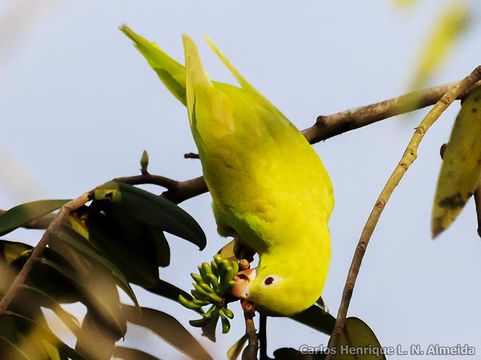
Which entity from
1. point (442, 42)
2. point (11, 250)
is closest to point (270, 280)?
point (11, 250)

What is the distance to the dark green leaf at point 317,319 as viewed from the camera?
2.10 m

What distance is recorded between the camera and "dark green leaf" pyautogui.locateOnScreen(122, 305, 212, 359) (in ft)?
5.92

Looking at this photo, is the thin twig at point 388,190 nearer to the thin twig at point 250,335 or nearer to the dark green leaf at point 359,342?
the thin twig at point 250,335

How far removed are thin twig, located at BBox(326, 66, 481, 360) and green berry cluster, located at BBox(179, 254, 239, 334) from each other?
24.5 inches

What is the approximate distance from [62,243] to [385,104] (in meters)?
1.41

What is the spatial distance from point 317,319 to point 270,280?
0.95 ft

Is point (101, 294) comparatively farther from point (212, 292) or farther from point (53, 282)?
point (212, 292)

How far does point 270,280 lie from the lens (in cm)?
242

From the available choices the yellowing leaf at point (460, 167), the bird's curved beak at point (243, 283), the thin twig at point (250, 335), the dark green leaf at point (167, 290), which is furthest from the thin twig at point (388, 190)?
the bird's curved beak at point (243, 283)

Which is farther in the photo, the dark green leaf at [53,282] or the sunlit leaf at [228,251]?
the sunlit leaf at [228,251]

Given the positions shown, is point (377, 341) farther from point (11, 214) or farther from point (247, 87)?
point (247, 87)

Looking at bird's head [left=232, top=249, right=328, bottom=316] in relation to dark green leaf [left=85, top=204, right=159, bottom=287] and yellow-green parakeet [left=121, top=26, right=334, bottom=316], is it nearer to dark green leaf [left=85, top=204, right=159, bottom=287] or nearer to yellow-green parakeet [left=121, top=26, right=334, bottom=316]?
yellow-green parakeet [left=121, top=26, right=334, bottom=316]

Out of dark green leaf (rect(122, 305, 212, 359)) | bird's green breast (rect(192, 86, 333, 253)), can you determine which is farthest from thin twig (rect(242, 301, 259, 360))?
bird's green breast (rect(192, 86, 333, 253))

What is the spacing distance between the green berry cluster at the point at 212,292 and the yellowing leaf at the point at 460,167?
0.65 meters
